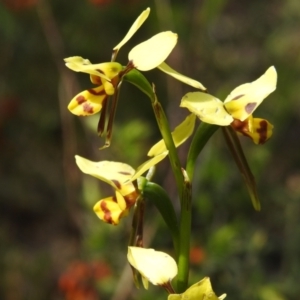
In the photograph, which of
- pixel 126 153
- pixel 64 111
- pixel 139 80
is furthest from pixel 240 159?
pixel 64 111

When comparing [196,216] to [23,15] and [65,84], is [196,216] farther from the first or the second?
[23,15]

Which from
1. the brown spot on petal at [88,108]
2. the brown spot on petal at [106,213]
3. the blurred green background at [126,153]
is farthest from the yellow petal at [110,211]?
the blurred green background at [126,153]

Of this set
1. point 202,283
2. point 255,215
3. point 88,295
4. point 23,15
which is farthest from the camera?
point 23,15

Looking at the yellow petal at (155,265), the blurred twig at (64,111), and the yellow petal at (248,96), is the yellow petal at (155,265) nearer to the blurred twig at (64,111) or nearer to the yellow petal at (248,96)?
the yellow petal at (248,96)

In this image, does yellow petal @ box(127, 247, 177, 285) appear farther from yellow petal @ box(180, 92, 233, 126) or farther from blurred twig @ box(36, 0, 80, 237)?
blurred twig @ box(36, 0, 80, 237)

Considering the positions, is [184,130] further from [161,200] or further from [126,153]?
[126,153]

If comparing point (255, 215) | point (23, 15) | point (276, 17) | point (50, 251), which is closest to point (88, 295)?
point (255, 215)
